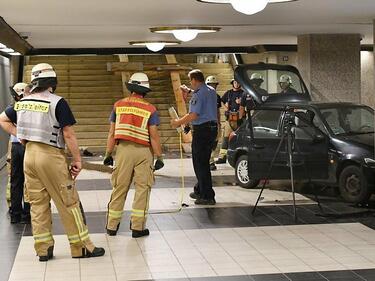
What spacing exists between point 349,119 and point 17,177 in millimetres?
5132

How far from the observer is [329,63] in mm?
15672

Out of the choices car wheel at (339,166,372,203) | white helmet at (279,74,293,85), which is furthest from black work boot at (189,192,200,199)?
white helmet at (279,74,293,85)

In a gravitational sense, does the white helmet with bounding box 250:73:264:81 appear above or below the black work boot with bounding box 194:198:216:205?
above

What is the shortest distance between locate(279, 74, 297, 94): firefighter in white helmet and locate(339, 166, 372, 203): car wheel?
8.59 feet

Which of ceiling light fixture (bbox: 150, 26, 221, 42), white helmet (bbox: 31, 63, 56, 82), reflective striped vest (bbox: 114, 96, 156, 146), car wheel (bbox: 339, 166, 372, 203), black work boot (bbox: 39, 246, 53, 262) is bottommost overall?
black work boot (bbox: 39, 246, 53, 262)

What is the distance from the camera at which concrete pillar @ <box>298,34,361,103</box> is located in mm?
15648

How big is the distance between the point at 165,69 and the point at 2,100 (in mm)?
6766

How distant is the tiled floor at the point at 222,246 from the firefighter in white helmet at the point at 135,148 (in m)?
0.38

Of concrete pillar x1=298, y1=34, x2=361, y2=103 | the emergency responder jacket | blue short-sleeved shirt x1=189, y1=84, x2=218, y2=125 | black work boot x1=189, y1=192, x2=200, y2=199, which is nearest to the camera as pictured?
the emergency responder jacket

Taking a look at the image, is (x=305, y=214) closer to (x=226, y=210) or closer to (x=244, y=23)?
(x=226, y=210)

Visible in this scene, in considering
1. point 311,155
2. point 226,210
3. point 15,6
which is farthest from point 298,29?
point 15,6

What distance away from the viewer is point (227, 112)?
51.4 ft

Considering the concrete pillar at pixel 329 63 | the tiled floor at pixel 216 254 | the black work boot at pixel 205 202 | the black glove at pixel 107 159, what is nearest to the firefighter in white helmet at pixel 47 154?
the tiled floor at pixel 216 254

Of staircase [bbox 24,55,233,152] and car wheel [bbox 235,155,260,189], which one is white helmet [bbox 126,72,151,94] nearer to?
car wheel [bbox 235,155,260,189]
